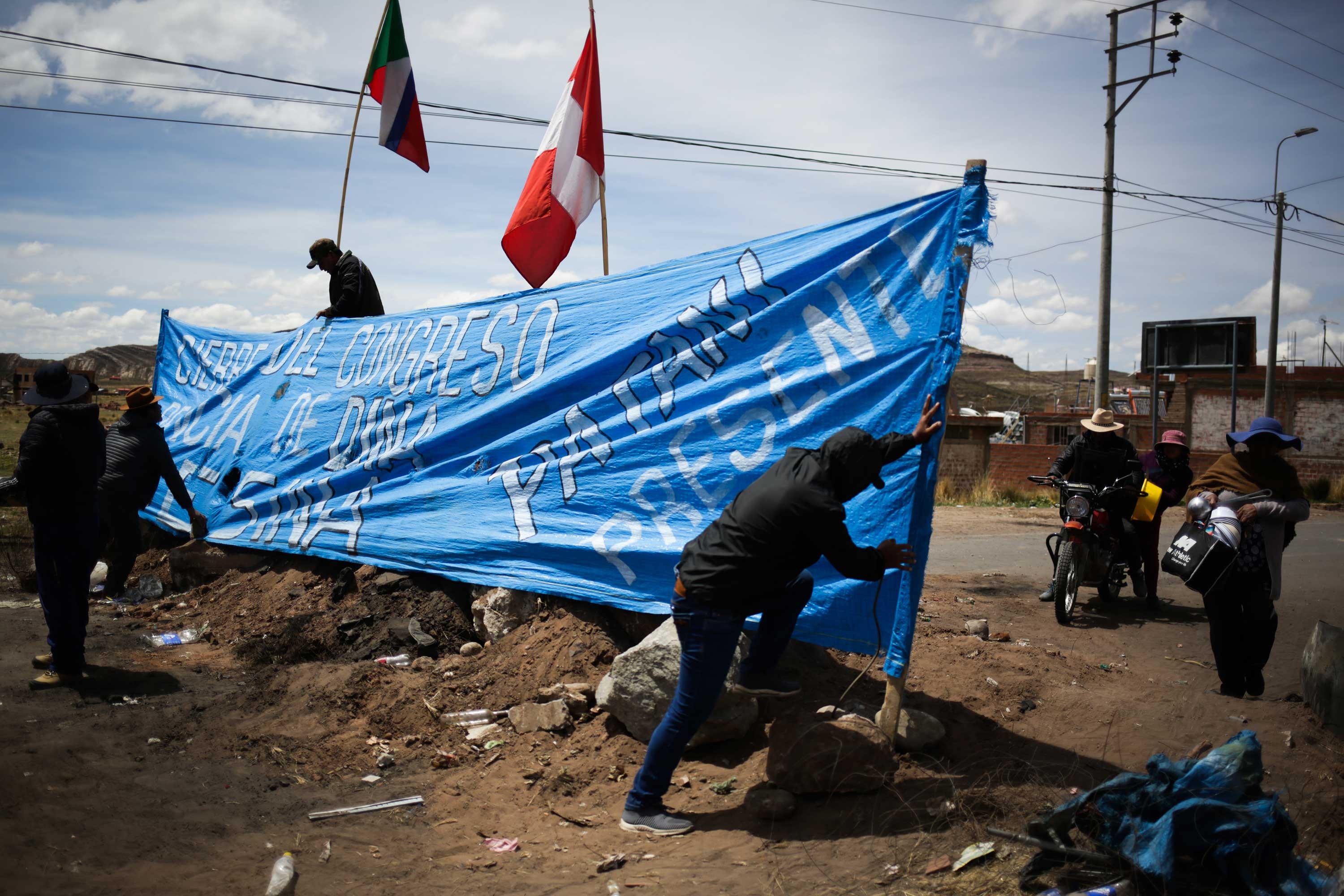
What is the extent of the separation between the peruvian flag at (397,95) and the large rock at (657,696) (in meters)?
7.16

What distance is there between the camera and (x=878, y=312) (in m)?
4.25

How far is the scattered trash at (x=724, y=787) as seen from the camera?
384 cm

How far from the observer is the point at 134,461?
7.50 metres

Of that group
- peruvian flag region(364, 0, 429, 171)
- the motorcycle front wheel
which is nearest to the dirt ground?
→ the motorcycle front wheel

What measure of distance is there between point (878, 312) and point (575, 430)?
2.06 metres

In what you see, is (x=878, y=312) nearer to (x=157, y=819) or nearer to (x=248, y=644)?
(x=157, y=819)

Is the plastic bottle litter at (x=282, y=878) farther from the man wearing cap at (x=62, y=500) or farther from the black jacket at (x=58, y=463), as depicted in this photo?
the black jacket at (x=58, y=463)

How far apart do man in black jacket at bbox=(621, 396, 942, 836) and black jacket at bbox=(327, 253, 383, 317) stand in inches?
243

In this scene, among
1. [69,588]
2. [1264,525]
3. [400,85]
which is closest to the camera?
[1264,525]

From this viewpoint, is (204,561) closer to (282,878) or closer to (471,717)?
(471,717)

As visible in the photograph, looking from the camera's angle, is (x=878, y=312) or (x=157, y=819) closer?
(x=157, y=819)

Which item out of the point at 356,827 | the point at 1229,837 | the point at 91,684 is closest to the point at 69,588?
the point at 91,684

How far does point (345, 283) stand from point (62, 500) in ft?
12.8

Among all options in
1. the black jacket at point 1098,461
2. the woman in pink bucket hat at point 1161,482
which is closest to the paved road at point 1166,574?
the woman in pink bucket hat at point 1161,482
